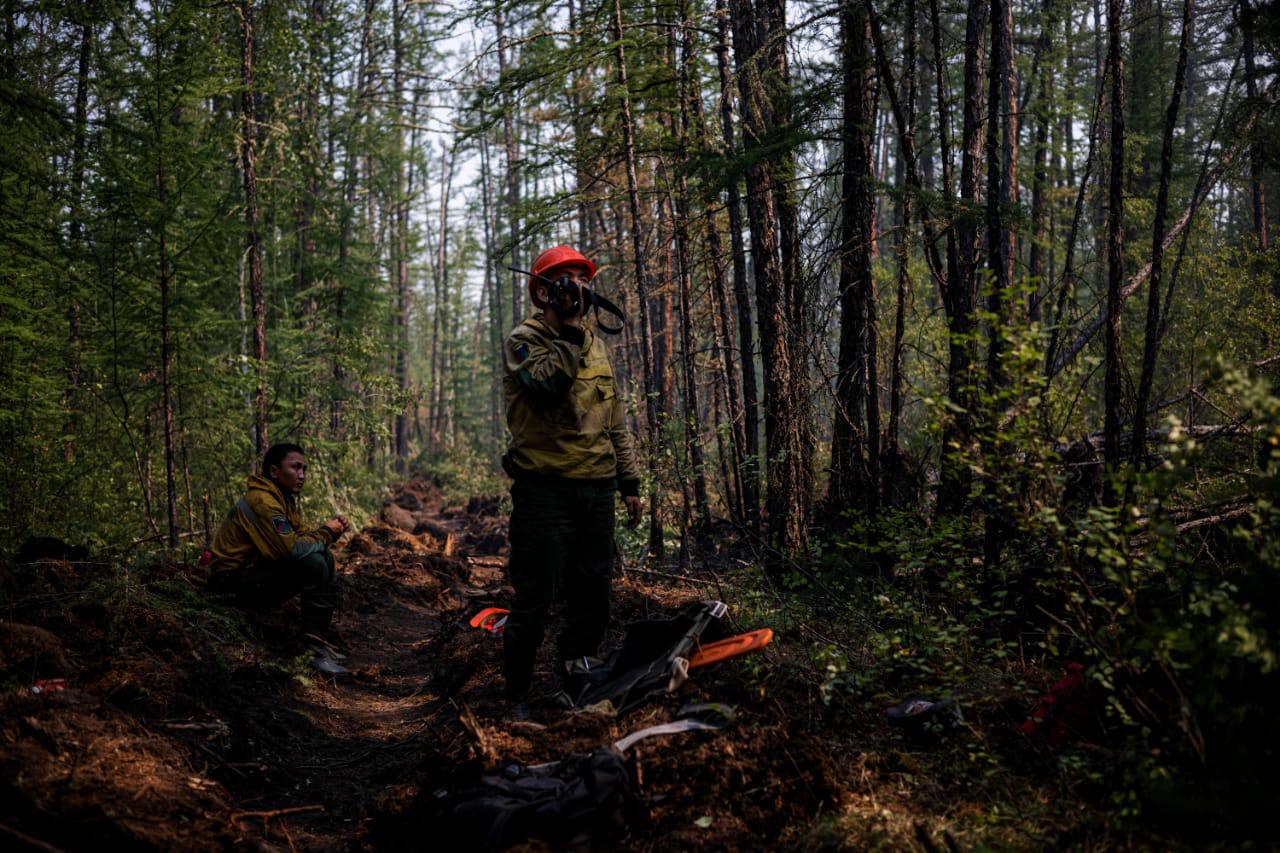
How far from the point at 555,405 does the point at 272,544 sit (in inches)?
132

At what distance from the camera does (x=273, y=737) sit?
15.4ft


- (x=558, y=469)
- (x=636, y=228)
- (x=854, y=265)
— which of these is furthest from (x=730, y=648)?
(x=636, y=228)

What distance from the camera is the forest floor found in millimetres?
2830

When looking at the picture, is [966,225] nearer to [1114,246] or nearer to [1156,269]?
[1114,246]

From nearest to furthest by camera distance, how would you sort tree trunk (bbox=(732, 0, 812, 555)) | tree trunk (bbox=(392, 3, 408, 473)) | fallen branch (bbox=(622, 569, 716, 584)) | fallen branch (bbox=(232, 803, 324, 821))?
fallen branch (bbox=(232, 803, 324, 821)) < tree trunk (bbox=(732, 0, 812, 555)) < fallen branch (bbox=(622, 569, 716, 584)) < tree trunk (bbox=(392, 3, 408, 473))

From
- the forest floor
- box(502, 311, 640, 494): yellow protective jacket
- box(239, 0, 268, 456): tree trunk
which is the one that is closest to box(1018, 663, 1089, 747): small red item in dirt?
the forest floor

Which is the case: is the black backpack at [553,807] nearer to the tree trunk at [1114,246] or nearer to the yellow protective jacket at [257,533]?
the tree trunk at [1114,246]

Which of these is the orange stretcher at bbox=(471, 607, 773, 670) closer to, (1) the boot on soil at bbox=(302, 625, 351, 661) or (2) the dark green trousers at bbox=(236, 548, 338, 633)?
(2) the dark green trousers at bbox=(236, 548, 338, 633)

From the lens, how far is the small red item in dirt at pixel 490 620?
6.78 m

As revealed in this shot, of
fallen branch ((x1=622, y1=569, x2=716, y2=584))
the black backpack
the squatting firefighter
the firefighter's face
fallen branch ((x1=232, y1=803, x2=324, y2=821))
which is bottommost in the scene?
fallen branch ((x1=232, y1=803, x2=324, y2=821))

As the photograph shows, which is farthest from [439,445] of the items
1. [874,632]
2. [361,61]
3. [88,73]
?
[874,632]

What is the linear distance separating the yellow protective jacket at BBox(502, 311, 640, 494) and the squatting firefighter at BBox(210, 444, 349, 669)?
283 cm

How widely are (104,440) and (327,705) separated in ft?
17.5

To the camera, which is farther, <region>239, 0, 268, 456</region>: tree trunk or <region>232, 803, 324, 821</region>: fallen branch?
<region>239, 0, 268, 456</region>: tree trunk
